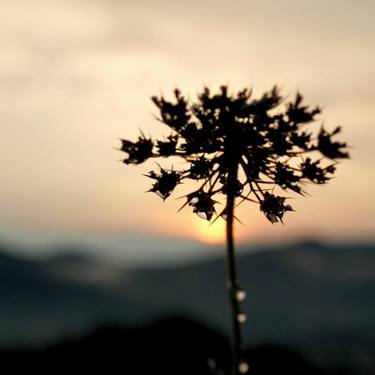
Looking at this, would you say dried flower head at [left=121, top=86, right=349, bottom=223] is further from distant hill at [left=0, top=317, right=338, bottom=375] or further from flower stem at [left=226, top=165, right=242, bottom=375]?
distant hill at [left=0, top=317, right=338, bottom=375]

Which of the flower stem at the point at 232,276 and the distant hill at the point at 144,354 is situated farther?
the distant hill at the point at 144,354

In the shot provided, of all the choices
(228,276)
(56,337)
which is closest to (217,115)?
(228,276)

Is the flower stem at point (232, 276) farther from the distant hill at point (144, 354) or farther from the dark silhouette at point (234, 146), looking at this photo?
the distant hill at point (144, 354)

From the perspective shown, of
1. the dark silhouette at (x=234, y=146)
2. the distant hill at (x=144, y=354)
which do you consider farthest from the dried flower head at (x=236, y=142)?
the distant hill at (x=144, y=354)

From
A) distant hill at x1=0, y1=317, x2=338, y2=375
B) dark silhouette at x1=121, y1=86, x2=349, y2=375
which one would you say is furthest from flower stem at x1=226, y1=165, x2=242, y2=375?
distant hill at x1=0, y1=317, x2=338, y2=375

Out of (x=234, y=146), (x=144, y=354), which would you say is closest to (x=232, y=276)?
(x=234, y=146)

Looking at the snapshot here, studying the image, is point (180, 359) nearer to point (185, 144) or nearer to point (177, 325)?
point (177, 325)

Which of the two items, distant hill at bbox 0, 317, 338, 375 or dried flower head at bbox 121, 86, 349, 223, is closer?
dried flower head at bbox 121, 86, 349, 223

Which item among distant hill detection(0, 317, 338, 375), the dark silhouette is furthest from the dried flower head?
distant hill detection(0, 317, 338, 375)

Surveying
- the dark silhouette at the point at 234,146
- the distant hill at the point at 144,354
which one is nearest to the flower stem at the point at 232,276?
the dark silhouette at the point at 234,146
